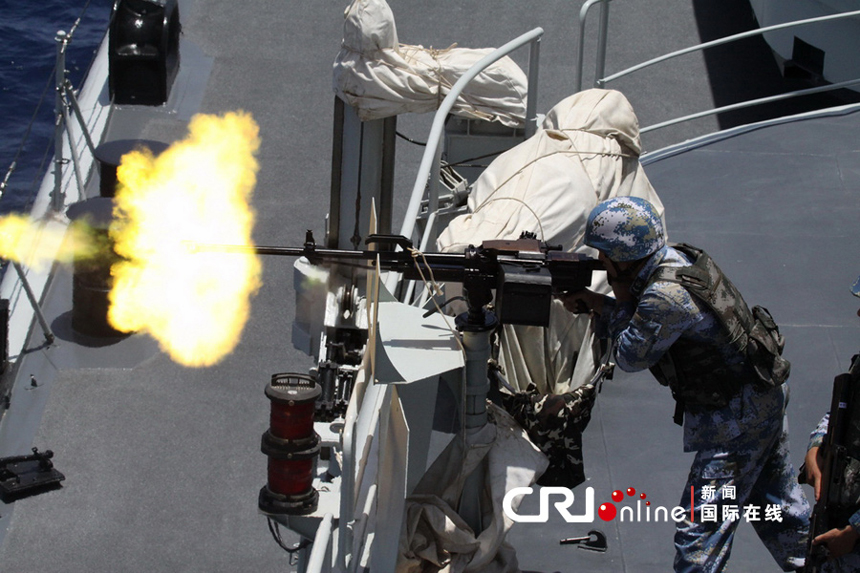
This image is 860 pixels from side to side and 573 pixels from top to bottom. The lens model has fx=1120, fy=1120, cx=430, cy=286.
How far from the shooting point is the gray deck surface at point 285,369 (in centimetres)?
550

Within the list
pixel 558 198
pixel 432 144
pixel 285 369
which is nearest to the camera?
pixel 558 198

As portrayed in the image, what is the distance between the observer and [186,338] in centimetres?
931

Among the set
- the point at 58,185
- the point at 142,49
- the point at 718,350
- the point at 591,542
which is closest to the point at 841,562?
the point at 718,350

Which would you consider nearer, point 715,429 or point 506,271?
point 506,271

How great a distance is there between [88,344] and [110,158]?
1.61 m

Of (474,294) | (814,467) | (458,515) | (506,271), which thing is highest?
(506,271)

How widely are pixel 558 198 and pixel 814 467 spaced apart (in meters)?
1.76

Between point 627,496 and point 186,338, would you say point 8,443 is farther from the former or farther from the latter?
point 627,496

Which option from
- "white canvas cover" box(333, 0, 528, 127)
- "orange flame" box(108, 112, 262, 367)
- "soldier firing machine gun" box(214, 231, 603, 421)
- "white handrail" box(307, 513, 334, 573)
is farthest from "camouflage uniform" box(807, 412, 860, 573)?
"orange flame" box(108, 112, 262, 367)

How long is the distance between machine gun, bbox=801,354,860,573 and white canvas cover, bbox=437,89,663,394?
1.37 metres

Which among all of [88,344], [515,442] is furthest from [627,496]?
[88,344]

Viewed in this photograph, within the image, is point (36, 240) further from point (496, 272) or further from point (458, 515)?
point (496, 272)

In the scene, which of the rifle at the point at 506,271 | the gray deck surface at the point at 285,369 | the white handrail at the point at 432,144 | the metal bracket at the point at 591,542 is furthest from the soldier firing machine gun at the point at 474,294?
the gray deck surface at the point at 285,369

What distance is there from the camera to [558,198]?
5.11 meters
